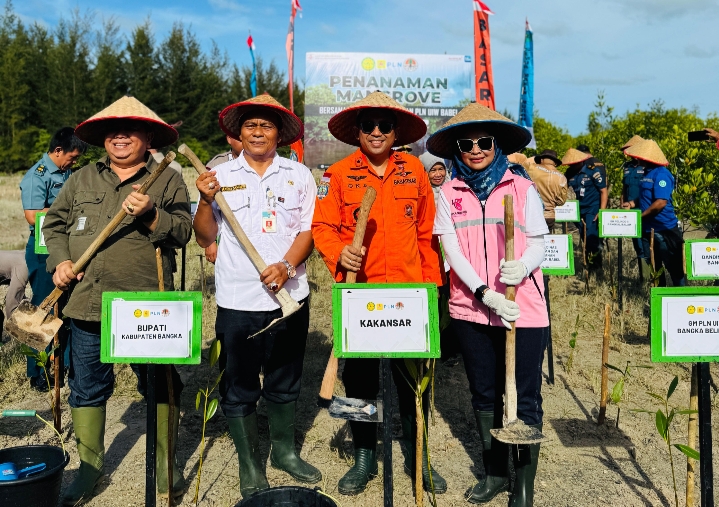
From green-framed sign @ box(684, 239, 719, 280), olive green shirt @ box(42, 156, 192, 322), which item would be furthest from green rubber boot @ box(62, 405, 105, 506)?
green-framed sign @ box(684, 239, 719, 280)

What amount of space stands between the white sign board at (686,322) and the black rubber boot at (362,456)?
5.05 feet

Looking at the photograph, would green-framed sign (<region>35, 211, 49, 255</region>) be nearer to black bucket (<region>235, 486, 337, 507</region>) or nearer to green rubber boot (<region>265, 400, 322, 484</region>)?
green rubber boot (<region>265, 400, 322, 484</region>)

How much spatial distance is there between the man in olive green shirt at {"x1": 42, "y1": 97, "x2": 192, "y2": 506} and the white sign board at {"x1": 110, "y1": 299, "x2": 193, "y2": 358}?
50 cm

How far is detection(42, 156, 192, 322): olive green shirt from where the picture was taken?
9.58 ft

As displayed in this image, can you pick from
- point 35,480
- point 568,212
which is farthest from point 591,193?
point 35,480

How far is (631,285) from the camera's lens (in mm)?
8453

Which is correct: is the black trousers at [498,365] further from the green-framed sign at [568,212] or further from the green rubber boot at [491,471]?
the green-framed sign at [568,212]

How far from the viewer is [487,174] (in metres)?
2.82

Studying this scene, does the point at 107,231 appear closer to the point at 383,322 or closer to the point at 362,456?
the point at 383,322

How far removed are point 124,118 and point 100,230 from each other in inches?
21.9

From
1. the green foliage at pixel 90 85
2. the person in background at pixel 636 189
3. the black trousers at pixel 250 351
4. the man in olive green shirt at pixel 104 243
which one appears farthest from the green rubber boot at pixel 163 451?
the green foliage at pixel 90 85

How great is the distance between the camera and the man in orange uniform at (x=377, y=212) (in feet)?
9.71

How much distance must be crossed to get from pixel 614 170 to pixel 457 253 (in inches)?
364

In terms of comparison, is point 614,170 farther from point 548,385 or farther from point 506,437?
point 506,437
